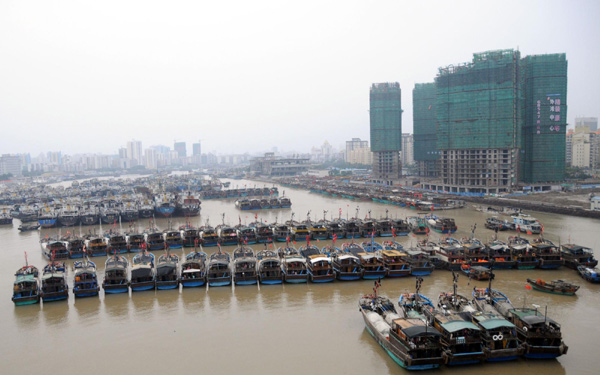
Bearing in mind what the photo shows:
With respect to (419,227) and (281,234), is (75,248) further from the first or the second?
(419,227)

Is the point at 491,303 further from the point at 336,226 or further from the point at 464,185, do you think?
the point at 464,185

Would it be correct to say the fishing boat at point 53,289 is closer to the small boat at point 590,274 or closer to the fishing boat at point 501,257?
the fishing boat at point 501,257

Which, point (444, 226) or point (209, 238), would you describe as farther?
point (444, 226)

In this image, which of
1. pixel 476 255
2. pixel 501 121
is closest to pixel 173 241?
pixel 476 255

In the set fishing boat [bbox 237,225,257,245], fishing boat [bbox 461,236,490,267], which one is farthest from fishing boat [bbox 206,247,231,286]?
Answer: fishing boat [bbox 461,236,490,267]

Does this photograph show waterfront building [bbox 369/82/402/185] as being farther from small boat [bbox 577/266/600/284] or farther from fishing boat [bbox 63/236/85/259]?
fishing boat [bbox 63/236/85/259]

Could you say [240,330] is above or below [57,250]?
below

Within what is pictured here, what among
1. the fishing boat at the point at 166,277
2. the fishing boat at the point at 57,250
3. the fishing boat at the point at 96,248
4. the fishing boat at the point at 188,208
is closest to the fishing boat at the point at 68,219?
the fishing boat at the point at 188,208
